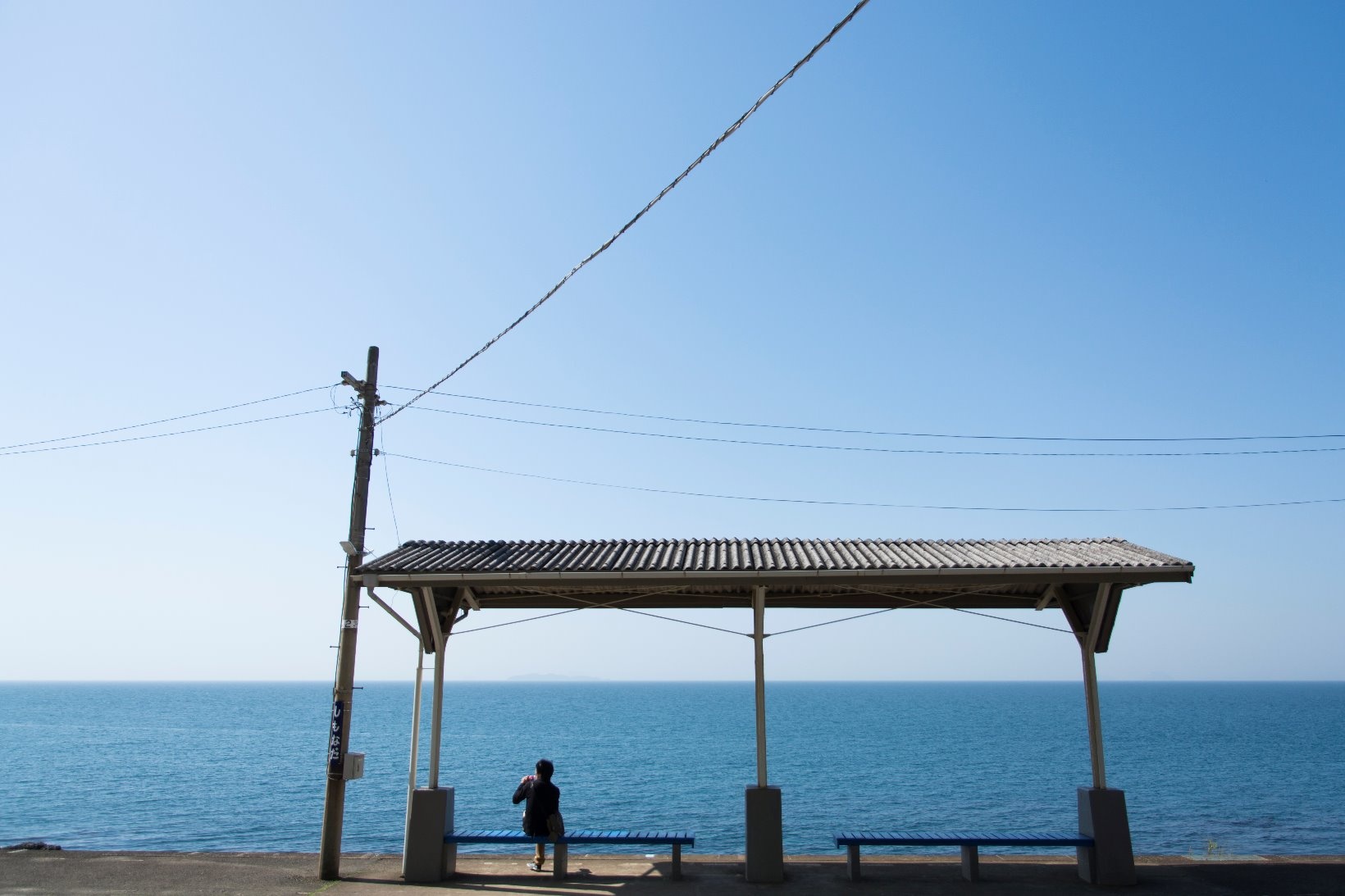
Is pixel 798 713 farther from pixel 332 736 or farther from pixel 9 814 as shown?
pixel 332 736

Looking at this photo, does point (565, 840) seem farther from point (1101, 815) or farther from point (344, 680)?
point (1101, 815)

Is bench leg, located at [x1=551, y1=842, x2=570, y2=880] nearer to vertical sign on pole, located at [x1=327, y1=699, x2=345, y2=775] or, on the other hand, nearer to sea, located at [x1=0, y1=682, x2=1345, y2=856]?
sea, located at [x1=0, y1=682, x2=1345, y2=856]

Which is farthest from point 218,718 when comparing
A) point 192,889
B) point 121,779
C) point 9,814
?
point 192,889

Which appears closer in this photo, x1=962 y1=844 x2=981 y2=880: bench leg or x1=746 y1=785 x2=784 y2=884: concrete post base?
x1=746 y1=785 x2=784 y2=884: concrete post base

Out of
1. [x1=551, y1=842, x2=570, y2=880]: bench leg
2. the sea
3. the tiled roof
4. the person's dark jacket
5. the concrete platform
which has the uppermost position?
the tiled roof

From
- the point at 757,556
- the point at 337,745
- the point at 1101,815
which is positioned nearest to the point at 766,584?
the point at 757,556

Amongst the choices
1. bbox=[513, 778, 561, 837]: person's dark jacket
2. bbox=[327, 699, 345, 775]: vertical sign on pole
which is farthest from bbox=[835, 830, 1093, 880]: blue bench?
bbox=[327, 699, 345, 775]: vertical sign on pole

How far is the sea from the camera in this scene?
26.8 meters

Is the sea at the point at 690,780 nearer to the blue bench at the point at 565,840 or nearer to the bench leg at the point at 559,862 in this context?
the blue bench at the point at 565,840

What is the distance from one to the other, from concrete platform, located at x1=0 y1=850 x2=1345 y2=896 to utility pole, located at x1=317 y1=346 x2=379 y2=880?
1.22 ft

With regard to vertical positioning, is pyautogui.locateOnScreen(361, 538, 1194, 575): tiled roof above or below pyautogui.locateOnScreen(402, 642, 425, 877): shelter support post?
above

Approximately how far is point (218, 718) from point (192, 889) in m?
96.4

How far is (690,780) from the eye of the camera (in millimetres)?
40438

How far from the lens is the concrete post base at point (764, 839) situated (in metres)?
9.34
